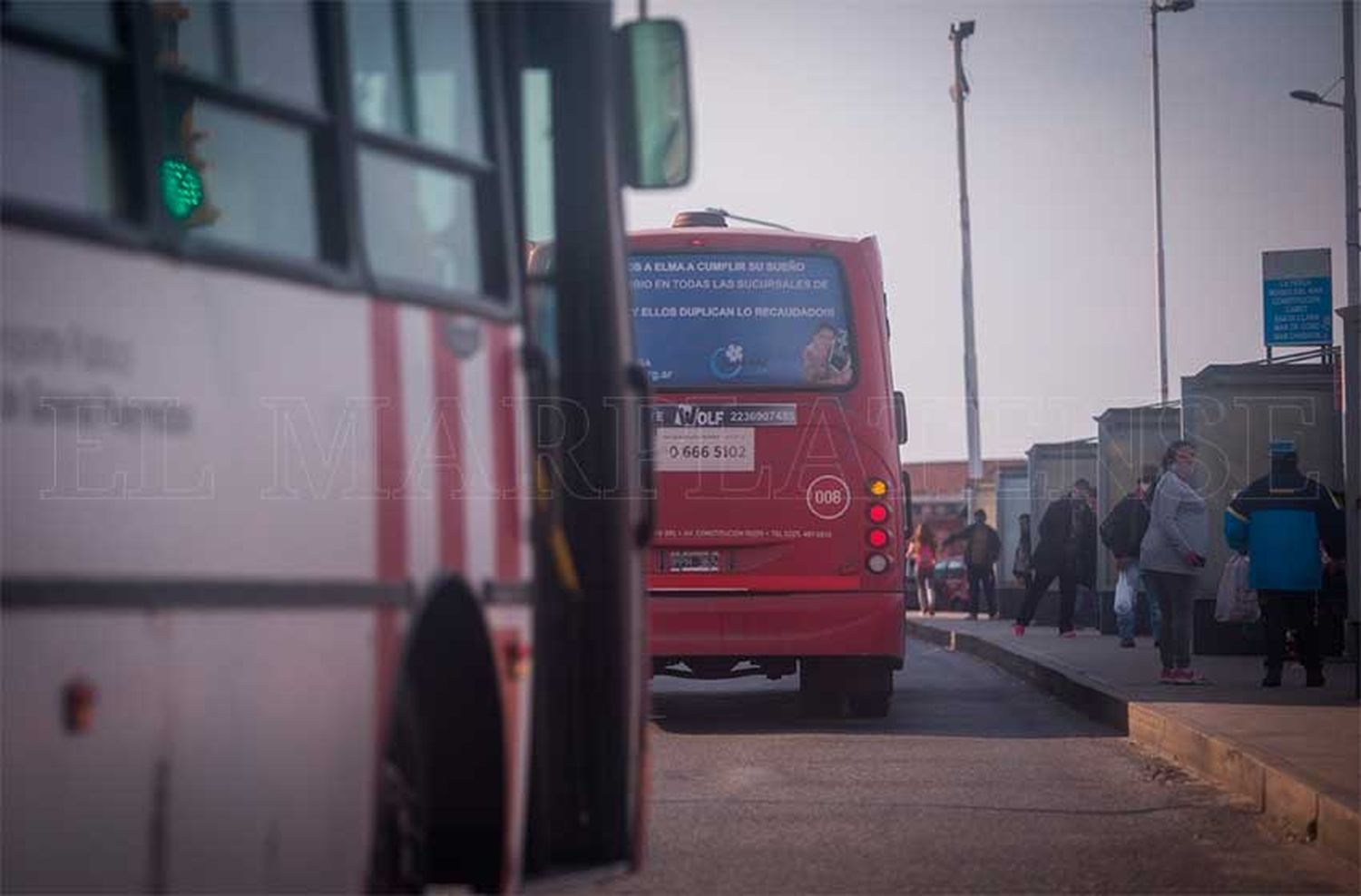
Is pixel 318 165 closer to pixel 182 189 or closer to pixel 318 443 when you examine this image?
pixel 182 189

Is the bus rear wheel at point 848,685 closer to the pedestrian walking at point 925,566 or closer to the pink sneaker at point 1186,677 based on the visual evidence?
the pink sneaker at point 1186,677

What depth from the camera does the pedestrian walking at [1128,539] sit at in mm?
22781

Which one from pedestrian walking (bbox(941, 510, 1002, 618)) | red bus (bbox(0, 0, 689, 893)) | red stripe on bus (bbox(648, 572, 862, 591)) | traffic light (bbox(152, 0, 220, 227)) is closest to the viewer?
red bus (bbox(0, 0, 689, 893))

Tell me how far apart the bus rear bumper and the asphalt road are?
54 centimetres

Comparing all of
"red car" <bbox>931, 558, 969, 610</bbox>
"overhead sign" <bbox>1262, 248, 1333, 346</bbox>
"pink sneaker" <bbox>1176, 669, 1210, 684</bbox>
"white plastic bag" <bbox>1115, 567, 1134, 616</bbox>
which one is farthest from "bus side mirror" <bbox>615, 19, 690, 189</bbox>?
"red car" <bbox>931, 558, 969, 610</bbox>

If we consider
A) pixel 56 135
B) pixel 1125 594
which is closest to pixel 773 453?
pixel 1125 594

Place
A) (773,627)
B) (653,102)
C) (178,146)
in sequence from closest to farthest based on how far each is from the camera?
1. (178,146)
2. (653,102)
3. (773,627)

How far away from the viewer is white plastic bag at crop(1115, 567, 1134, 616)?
80.4 ft

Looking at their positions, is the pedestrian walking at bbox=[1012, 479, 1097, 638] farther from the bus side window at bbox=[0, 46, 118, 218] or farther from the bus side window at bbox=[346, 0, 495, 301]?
the bus side window at bbox=[0, 46, 118, 218]

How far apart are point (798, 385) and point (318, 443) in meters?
10.9

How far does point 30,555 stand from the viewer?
11.9ft

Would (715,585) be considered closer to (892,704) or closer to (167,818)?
(892,704)

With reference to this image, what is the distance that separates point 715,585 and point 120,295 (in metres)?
11.2

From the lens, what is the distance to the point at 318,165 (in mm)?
4809
